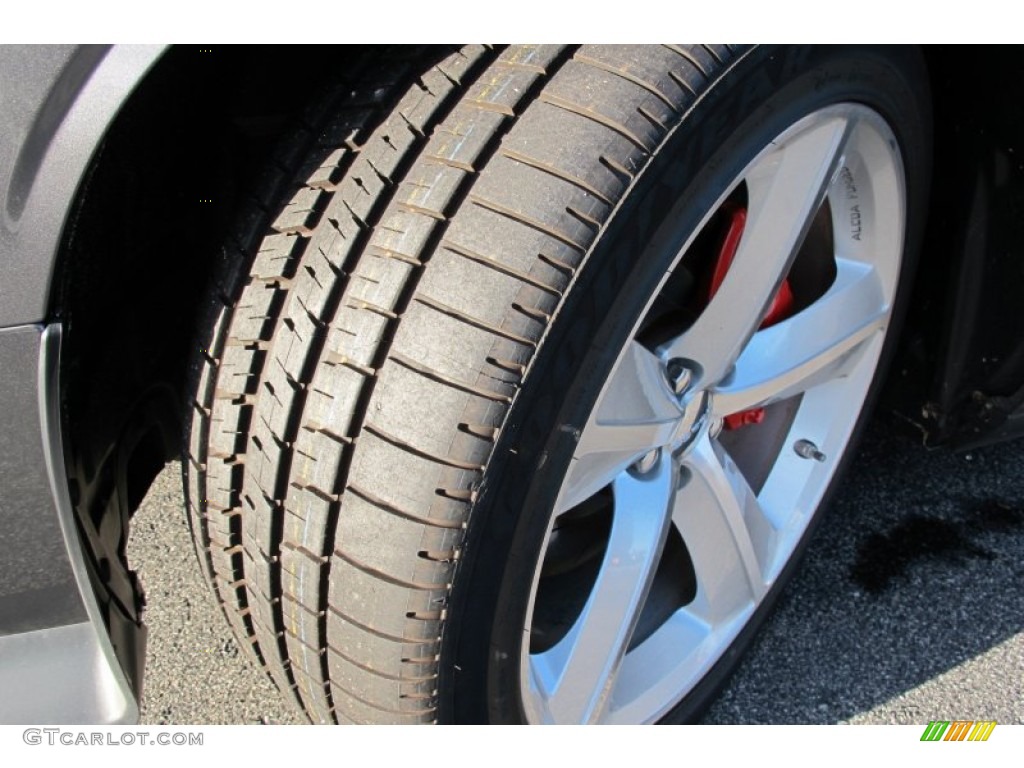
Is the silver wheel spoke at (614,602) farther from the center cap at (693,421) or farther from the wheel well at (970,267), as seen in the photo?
the wheel well at (970,267)

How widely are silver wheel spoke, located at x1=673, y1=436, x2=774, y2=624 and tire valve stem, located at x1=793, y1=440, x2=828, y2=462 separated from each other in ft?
0.49

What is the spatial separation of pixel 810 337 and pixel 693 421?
0.30m

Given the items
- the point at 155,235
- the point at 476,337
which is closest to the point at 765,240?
the point at 476,337

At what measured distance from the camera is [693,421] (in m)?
1.49

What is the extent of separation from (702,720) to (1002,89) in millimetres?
1131

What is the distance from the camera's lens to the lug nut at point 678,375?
144cm

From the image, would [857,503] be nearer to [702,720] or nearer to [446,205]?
[702,720]

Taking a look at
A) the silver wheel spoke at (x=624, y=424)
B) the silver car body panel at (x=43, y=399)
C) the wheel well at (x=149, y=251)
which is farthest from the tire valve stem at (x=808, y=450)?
the silver car body panel at (x=43, y=399)

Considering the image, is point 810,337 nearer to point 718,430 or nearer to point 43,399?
point 718,430

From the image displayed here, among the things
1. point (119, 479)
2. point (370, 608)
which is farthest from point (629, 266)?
point (119, 479)

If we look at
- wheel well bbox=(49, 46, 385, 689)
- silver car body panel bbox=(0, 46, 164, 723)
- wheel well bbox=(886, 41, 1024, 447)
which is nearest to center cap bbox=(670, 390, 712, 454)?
wheel well bbox=(886, 41, 1024, 447)

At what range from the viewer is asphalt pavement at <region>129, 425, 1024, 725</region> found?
1.75 metres

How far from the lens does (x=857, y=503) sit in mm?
2133

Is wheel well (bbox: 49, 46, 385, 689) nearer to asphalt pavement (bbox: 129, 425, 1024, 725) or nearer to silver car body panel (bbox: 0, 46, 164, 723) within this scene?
silver car body panel (bbox: 0, 46, 164, 723)
